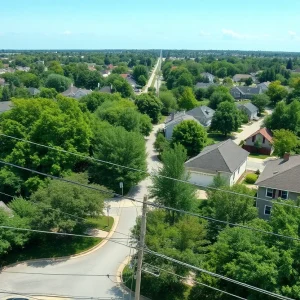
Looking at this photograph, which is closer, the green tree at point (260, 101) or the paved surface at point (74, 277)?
the paved surface at point (74, 277)

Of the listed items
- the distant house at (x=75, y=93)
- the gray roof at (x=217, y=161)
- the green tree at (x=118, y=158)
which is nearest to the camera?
the green tree at (x=118, y=158)

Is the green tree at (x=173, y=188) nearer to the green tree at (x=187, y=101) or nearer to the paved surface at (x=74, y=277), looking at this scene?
the paved surface at (x=74, y=277)

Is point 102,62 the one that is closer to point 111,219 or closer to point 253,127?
point 253,127

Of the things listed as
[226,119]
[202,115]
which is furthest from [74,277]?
[202,115]

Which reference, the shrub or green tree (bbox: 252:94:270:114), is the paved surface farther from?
green tree (bbox: 252:94:270:114)

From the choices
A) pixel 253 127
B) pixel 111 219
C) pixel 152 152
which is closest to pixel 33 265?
pixel 111 219

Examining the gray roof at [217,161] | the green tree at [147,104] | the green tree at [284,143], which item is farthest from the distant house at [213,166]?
the green tree at [147,104]

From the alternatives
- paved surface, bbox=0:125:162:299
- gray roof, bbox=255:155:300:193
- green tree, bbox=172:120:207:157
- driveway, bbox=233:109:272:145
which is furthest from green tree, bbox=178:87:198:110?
paved surface, bbox=0:125:162:299
